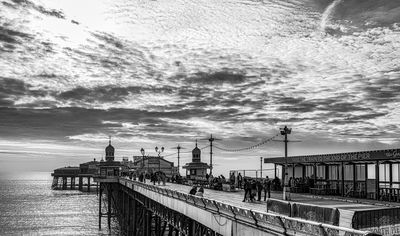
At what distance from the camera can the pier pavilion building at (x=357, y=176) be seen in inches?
1225

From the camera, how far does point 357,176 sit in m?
37.8

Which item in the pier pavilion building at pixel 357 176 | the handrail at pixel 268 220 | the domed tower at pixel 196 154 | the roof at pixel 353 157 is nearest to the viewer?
the handrail at pixel 268 220

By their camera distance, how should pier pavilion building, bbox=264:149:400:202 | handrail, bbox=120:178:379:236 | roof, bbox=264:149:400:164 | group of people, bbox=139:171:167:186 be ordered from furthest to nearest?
group of people, bbox=139:171:167:186
pier pavilion building, bbox=264:149:400:202
roof, bbox=264:149:400:164
handrail, bbox=120:178:379:236

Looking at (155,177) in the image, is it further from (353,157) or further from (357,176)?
(353,157)

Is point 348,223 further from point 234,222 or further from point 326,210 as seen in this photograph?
point 234,222

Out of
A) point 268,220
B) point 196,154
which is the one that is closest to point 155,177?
point 268,220

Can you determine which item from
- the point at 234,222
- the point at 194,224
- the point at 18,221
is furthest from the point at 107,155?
the point at 234,222

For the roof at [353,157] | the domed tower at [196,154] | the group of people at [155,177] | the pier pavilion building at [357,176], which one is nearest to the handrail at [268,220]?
the pier pavilion building at [357,176]

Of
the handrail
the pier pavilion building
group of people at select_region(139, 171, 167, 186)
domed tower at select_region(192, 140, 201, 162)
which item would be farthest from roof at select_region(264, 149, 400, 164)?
domed tower at select_region(192, 140, 201, 162)

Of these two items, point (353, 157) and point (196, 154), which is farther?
point (196, 154)

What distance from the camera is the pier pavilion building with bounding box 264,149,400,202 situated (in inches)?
1225

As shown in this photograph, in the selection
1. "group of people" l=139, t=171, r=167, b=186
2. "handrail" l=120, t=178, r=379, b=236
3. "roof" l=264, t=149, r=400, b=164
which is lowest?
"group of people" l=139, t=171, r=167, b=186

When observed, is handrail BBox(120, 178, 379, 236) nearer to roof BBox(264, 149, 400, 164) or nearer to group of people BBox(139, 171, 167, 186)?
roof BBox(264, 149, 400, 164)

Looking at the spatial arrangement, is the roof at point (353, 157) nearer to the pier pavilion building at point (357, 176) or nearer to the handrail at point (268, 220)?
the pier pavilion building at point (357, 176)
